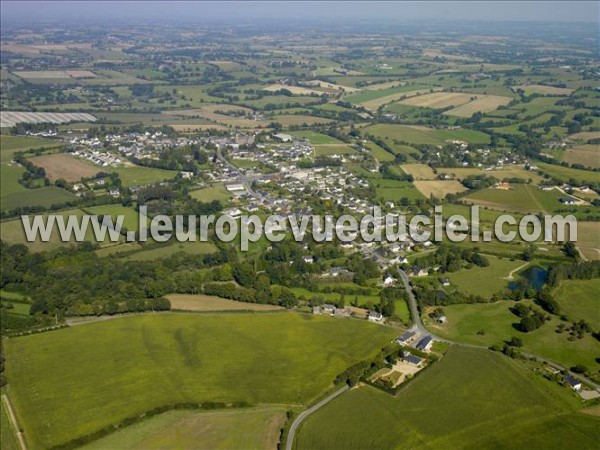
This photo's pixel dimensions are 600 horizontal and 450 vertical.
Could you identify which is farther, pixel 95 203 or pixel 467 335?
pixel 95 203

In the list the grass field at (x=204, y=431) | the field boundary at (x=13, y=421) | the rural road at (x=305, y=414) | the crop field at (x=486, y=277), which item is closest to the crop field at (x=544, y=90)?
the crop field at (x=486, y=277)

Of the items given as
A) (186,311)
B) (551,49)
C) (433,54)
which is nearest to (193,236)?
(186,311)

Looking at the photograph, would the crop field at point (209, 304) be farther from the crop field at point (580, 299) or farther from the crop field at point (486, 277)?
the crop field at point (580, 299)

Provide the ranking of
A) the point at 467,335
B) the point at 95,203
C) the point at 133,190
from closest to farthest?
the point at 467,335, the point at 95,203, the point at 133,190

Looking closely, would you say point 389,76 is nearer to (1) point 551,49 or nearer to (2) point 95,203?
(1) point 551,49

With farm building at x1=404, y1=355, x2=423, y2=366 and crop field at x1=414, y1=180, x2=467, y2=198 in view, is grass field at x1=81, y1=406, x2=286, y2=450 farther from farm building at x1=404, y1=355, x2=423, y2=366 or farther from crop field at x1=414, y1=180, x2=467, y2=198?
crop field at x1=414, y1=180, x2=467, y2=198

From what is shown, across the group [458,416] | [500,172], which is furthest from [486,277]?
[500,172]

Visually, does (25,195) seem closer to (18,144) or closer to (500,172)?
(18,144)
